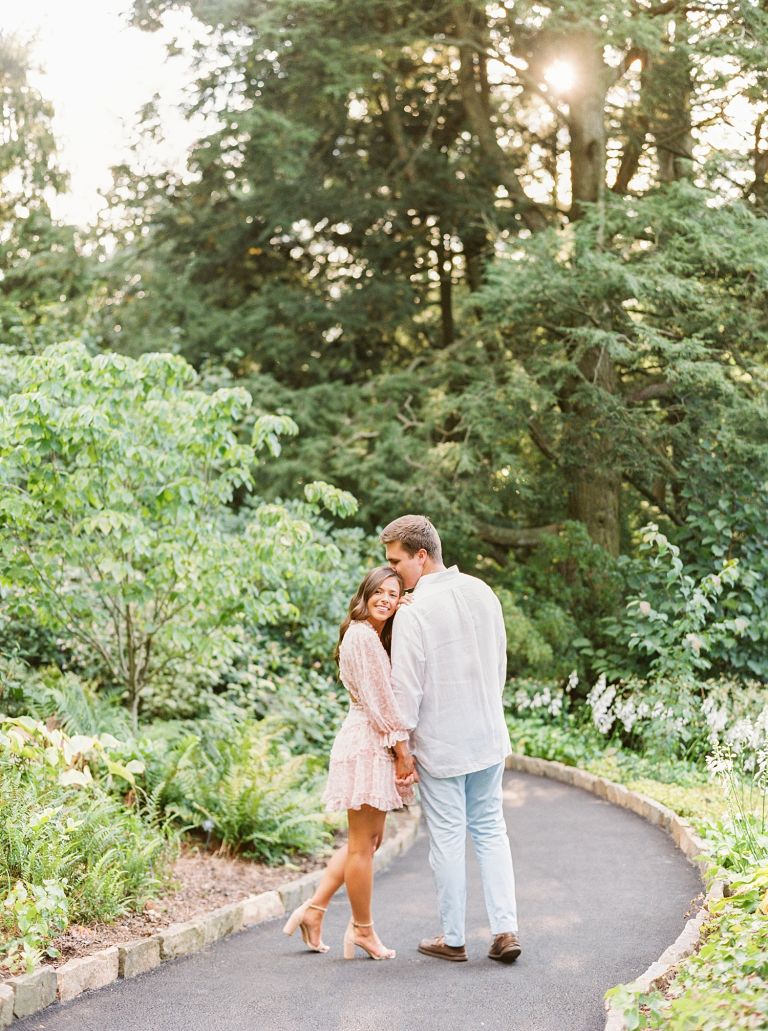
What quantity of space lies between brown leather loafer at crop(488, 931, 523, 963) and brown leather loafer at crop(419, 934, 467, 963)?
0.16 metres

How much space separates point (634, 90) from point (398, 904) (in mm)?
12115

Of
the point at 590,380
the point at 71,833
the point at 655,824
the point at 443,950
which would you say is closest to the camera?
the point at 443,950

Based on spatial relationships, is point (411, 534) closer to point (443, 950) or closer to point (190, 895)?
point (443, 950)

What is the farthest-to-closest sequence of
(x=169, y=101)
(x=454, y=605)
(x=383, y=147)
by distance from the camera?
(x=383, y=147)
(x=169, y=101)
(x=454, y=605)

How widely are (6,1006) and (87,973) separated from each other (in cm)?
48

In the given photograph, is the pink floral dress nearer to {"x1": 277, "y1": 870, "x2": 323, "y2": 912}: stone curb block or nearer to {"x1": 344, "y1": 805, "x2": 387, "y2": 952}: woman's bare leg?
{"x1": 344, "y1": 805, "x2": 387, "y2": 952}: woman's bare leg

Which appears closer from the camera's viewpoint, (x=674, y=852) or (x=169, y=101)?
(x=674, y=852)

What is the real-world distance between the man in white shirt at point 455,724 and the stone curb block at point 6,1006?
180 centimetres

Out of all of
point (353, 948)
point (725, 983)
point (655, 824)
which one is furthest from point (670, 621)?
point (725, 983)

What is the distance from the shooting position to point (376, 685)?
464 centimetres

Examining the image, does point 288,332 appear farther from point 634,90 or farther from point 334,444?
point 634,90

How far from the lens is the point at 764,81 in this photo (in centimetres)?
1135

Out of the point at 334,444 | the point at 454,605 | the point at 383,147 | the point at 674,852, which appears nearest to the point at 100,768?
the point at 454,605

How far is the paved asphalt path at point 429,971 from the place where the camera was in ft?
13.4
